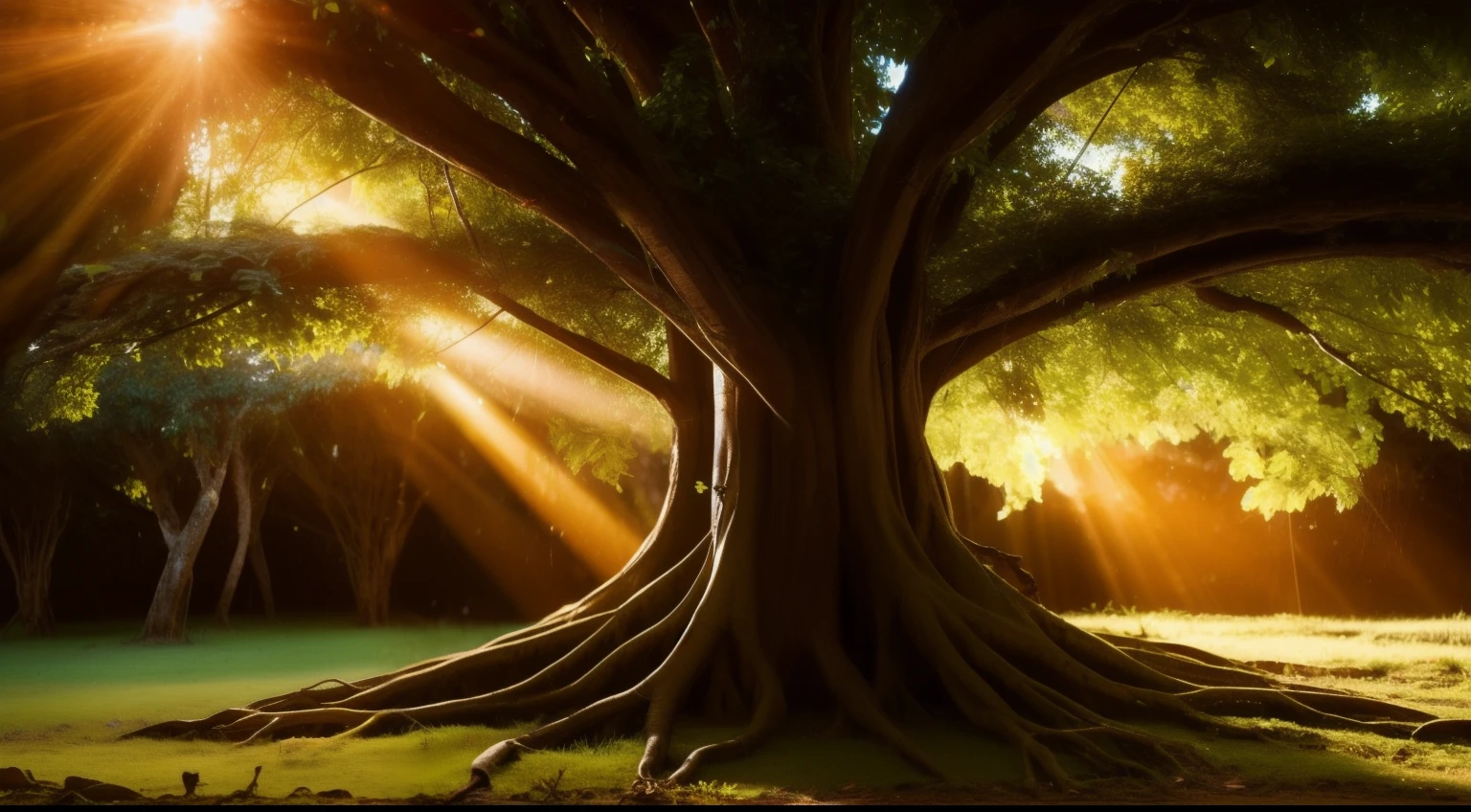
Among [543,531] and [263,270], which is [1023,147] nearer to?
[263,270]

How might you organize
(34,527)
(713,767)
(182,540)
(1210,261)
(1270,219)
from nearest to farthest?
(713,767) → (1270,219) → (1210,261) → (182,540) → (34,527)

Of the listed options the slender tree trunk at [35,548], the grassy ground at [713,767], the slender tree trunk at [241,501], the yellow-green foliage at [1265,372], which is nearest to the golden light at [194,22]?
the grassy ground at [713,767]

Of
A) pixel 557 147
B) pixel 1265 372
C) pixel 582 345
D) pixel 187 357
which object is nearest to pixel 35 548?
pixel 187 357

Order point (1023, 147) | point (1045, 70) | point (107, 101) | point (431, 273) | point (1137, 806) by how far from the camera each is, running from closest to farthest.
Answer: point (107, 101) < point (1137, 806) < point (1045, 70) < point (431, 273) < point (1023, 147)

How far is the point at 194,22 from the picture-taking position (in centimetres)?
541

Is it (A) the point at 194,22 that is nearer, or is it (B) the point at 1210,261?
(A) the point at 194,22

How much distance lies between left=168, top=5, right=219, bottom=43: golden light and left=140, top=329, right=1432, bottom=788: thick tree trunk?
4036 millimetres

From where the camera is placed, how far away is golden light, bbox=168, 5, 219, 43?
Result: 16.7 feet

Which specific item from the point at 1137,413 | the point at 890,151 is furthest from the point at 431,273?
the point at 1137,413

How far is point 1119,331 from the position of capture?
12.2 m

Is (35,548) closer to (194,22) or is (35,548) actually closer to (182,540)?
(182,540)

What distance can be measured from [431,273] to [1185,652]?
7.34m

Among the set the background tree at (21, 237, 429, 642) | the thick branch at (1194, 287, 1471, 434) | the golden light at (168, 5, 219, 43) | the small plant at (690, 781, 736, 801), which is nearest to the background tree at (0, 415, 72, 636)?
the background tree at (21, 237, 429, 642)

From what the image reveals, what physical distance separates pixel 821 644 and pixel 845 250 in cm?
263
